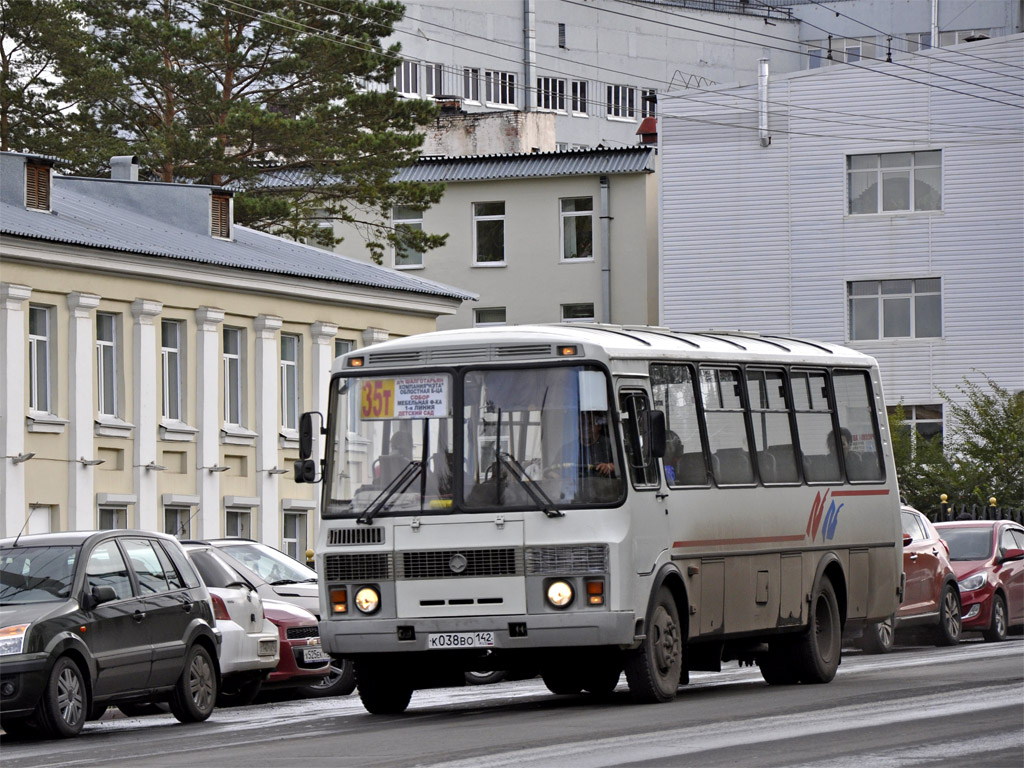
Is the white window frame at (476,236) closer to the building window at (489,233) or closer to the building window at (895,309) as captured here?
the building window at (489,233)

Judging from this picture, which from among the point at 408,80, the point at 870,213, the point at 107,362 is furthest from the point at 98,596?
the point at 408,80

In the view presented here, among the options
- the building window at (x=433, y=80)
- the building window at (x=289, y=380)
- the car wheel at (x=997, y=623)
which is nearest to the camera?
the car wheel at (x=997, y=623)

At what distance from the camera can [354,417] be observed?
16516mm

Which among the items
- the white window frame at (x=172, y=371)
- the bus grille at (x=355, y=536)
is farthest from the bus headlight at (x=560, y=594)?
the white window frame at (x=172, y=371)

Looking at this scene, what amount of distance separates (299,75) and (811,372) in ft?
120

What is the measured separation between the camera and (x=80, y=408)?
36000 mm

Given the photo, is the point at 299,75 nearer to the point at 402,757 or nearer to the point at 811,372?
the point at 811,372

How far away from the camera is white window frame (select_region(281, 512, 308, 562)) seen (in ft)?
135

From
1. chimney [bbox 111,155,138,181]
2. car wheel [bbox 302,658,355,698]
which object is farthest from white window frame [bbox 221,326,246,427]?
car wheel [bbox 302,658,355,698]

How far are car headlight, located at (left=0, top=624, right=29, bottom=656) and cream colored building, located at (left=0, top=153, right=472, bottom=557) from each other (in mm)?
18937

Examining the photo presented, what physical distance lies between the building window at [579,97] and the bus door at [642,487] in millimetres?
72954

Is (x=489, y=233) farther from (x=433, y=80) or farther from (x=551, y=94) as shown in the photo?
(x=551, y=94)

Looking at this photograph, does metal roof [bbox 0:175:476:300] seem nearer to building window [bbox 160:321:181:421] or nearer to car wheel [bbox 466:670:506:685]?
building window [bbox 160:321:181:421]

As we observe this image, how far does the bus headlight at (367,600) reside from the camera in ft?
52.5
